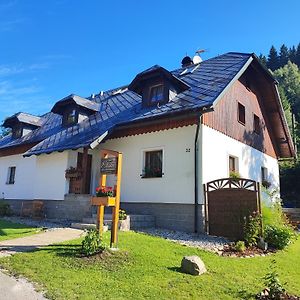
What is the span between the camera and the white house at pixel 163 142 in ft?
38.3

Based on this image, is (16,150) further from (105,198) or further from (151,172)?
(105,198)

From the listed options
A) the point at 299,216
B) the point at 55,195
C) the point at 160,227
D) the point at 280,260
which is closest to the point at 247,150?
the point at 299,216

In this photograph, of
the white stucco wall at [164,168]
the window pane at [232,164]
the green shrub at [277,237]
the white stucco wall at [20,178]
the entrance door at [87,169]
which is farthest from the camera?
the white stucco wall at [20,178]

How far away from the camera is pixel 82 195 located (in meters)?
12.9

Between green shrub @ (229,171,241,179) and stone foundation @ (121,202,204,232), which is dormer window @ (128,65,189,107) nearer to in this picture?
green shrub @ (229,171,241,179)

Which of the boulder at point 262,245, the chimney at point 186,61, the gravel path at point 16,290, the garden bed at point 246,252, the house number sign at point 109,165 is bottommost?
Result: the gravel path at point 16,290

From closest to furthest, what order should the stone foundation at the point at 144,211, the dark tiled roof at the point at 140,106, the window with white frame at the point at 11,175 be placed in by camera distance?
the stone foundation at the point at 144,211 → the dark tiled roof at the point at 140,106 → the window with white frame at the point at 11,175

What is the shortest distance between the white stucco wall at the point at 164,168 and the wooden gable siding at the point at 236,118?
4.10ft

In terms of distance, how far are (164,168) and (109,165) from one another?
429cm

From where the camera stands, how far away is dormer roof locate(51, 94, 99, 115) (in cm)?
1640

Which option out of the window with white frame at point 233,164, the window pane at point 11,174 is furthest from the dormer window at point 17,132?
the window with white frame at point 233,164

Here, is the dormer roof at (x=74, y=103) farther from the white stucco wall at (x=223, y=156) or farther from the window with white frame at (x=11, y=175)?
the white stucco wall at (x=223, y=156)

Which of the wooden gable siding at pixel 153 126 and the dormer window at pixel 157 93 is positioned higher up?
the dormer window at pixel 157 93

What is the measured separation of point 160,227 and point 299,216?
894 centimetres
